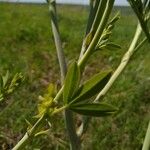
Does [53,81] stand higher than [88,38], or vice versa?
[88,38]

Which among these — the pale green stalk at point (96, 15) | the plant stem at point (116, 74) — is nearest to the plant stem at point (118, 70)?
the plant stem at point (116, 74)

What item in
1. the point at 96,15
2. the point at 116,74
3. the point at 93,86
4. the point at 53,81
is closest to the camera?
the point at 93,86

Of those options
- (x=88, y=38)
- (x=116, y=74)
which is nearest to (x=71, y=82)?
(x=88, y=38)

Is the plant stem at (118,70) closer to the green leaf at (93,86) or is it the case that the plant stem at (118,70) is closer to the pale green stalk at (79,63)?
the pale green stalk at (79,63)

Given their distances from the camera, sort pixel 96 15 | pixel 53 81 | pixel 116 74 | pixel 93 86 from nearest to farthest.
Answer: pixel 93 86
pixel 96 15
pixel 116 74
pixel 53 81

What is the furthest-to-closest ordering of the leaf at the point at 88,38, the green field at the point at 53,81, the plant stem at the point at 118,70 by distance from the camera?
the green field at the point at 53,81, the plant stem at the point at 118,70, the leaf at the point at 88,38

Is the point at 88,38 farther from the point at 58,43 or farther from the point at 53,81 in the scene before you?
the point at 53,81

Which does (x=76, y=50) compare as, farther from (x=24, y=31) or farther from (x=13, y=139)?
(x=13, y=139)
